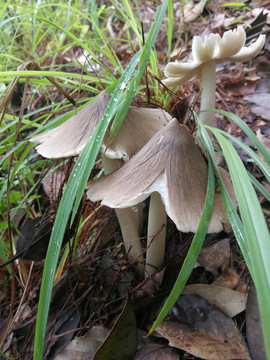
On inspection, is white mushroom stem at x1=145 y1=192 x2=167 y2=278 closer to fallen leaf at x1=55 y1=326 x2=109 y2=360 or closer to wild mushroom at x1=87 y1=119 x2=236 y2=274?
wild mushroom at x1=87 y1=119 x2=236 y2=274

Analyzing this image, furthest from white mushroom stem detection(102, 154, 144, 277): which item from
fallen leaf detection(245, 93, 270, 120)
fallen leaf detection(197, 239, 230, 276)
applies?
fallen leaf detection(245, 93, 270, 120)

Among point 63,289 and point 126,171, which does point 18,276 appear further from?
point 126,171

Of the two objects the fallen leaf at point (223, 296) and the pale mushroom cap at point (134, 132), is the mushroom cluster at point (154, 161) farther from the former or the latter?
the fallen leaf at point (223, 296)

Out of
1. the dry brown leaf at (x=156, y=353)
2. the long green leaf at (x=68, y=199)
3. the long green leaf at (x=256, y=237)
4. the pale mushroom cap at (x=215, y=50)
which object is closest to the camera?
the long green leaf at (x=256, y=237)

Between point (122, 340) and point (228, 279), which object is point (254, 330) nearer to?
point (228, 279)

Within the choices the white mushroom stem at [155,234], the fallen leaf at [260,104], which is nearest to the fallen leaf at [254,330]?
the white mushroom stem at [155,234]
